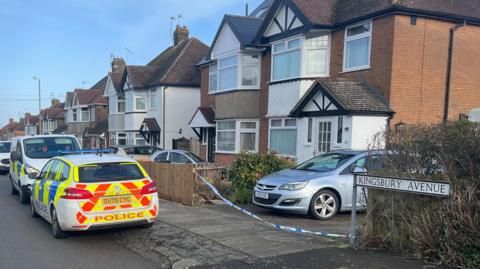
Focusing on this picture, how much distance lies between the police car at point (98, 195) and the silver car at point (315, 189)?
2694 mm

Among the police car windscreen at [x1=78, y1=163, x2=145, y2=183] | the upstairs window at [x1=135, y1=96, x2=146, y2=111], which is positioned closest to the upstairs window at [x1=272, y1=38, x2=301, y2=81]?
the police car windscreen at [x1=78, y1=163, x2=145, y2=183]

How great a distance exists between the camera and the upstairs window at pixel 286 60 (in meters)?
16.5

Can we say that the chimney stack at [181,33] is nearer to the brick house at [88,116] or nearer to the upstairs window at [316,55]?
the brick house at [88,116]

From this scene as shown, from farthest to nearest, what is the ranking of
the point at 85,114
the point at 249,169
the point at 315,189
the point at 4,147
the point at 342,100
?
the point at 85,114
the point at 4,147
the point at 342,100
the point at 249,169
the point at 315,189

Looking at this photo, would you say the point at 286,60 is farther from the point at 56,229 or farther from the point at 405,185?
the point at 405,185

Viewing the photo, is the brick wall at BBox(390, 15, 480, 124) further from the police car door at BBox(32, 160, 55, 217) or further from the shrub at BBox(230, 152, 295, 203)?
the police car door at BBox(32, 160, 55, 217)

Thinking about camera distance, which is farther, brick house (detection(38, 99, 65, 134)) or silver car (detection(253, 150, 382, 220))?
brick house (detection(38, 99, 65, 134))

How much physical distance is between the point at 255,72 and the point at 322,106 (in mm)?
5846

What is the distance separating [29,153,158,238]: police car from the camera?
24.2ft

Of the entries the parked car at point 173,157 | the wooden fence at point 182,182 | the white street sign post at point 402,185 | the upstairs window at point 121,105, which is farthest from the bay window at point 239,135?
the upstairs window at point 121,105

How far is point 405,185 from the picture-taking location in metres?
5.77

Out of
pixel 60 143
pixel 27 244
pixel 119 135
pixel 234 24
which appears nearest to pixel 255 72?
pixel 234 24

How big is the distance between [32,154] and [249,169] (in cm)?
626

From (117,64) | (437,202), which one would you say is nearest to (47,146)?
(437,202)
